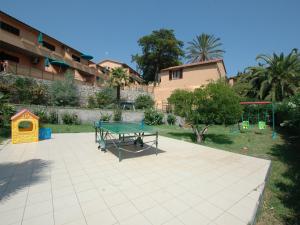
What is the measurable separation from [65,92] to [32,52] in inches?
292

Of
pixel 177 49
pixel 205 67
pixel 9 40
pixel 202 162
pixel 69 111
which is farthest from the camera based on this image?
pixel 177 49

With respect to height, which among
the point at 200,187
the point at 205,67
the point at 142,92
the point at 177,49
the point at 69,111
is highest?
the point at 177,49

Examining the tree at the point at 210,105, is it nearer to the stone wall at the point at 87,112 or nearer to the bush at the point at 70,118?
the stone wall at the point at 87,112

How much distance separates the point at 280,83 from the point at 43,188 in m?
26.8

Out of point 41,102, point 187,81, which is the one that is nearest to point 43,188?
point 41,102

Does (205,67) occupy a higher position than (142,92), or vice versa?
(205,67)

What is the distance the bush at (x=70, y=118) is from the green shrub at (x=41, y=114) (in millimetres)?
1392

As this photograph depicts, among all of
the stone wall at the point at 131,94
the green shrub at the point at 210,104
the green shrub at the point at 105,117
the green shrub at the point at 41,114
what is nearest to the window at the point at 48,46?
the stone wall at the point at 131,94

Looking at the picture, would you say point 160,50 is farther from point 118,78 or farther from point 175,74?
point 118,78

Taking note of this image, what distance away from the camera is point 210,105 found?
9.38 meters

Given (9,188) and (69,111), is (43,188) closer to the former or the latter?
(9,188)

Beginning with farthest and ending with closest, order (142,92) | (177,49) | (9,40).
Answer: (177,49) → (142,92) → (9,40)

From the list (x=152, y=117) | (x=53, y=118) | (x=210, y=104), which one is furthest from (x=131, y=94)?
(x=210, y=104)

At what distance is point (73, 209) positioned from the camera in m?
3.13
